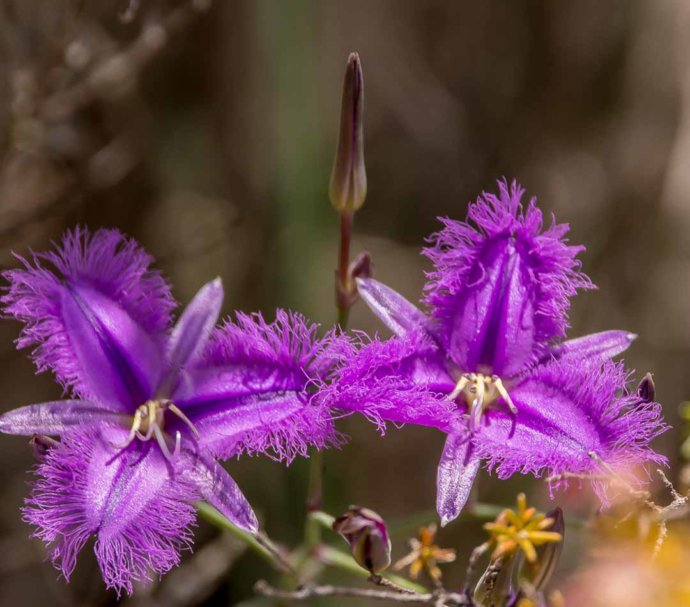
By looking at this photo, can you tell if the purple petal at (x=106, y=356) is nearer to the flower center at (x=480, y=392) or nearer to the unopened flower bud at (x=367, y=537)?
the unopened flower bud at (x=367, y=537)

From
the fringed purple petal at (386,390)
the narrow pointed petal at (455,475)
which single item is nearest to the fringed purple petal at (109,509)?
the fringed purple petal at (386,390)

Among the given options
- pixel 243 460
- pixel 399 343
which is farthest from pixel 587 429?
pixel 243 460

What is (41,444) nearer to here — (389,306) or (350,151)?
(389,306)

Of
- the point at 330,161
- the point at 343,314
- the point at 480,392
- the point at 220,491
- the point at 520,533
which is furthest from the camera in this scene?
the point at 330,161

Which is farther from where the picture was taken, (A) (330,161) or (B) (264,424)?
(A) (330,161)

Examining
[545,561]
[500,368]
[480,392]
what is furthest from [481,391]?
[545,561]

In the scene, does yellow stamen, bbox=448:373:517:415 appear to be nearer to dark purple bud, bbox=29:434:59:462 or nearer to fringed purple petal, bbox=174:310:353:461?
fringed purple petal, bbox=174:310:353:461
